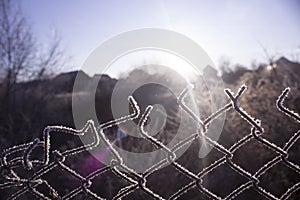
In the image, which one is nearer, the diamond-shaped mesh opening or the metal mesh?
the metal mesh

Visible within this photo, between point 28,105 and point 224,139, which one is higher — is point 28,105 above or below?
below

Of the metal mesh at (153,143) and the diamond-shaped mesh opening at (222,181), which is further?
the diamond-shaped mesh opening at (222,181)

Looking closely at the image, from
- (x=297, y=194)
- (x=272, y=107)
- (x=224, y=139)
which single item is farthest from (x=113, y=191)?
(x=272, y=107)

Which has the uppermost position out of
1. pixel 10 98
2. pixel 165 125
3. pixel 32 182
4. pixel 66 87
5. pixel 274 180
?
pixel 32 182

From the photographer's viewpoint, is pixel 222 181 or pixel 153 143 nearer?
pixel 153 143

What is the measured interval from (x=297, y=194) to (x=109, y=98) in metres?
7.58

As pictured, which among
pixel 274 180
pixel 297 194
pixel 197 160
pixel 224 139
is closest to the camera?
pixel 297 194

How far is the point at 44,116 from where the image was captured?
9719 mm

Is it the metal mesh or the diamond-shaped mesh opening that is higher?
the metal mesh

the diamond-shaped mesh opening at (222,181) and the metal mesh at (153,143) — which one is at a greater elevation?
the metal mesh at (153,143)

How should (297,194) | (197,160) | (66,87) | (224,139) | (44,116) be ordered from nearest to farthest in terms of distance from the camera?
(297,194) < (197,160) < (224,139) < (44,116) < (66,87)

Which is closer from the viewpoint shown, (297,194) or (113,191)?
(297,194)

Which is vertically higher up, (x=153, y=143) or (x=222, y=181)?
(x=153, y=143)

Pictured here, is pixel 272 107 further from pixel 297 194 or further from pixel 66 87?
pixel 66 87
